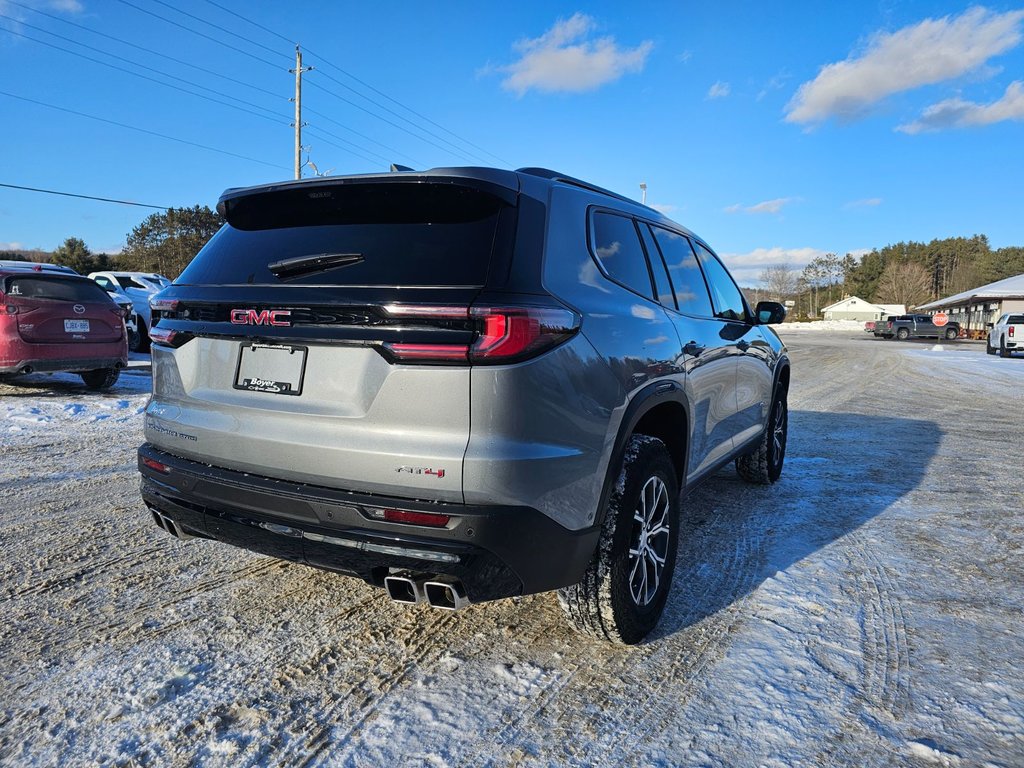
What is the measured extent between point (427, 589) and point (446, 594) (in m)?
0.06

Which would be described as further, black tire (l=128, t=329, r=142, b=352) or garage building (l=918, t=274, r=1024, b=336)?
garage building (l=918, t=274, r=1024, b=336)

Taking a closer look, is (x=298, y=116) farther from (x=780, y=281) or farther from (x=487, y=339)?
(x=780, y=281)

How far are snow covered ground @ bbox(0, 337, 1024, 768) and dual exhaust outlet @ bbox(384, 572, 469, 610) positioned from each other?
370mm

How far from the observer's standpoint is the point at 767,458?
16.8 feet

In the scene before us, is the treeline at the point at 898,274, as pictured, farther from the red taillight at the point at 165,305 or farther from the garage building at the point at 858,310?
the red taillight at the point at 165,305

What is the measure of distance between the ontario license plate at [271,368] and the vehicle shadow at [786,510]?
178 cm

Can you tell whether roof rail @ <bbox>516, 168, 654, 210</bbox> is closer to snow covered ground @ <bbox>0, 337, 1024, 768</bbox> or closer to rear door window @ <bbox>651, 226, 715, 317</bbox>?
rear door window @ <bbox>651, 226, 715, 317</bbox>

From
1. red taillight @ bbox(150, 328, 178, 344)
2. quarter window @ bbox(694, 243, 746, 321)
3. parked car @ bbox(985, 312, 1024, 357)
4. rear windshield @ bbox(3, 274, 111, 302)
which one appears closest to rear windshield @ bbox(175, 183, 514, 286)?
red taillight @ bbox(150, 328, 178, 344)

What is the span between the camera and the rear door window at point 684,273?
3.50m

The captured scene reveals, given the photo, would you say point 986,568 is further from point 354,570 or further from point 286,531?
point 286,531

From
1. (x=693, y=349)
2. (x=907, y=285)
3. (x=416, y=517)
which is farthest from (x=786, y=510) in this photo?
(x=907, y=285)

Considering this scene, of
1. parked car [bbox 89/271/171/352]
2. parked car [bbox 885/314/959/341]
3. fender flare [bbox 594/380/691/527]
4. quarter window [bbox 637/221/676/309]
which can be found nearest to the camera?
fender flare [bbox 594/380/691/527]

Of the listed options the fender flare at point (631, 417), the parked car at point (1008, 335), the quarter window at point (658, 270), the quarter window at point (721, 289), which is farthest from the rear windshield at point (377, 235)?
the parked car at point (1008, 335)

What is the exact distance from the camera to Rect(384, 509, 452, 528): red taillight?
205 centimetres
